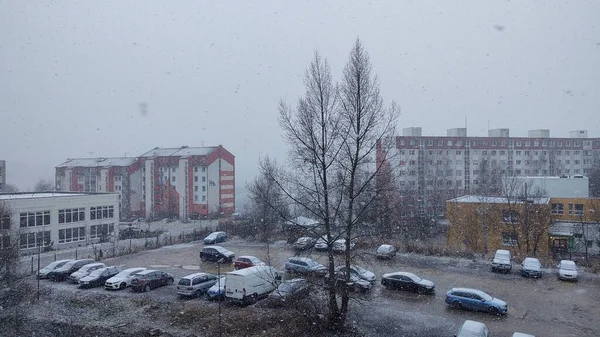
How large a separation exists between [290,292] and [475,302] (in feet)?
18.2

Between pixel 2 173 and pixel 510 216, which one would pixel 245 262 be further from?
pixel 2 173

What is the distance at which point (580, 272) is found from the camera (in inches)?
696

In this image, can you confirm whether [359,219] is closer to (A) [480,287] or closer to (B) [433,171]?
(A) [480,287]

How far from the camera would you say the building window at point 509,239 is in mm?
25109

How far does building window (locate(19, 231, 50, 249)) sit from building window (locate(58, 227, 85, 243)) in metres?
0.94

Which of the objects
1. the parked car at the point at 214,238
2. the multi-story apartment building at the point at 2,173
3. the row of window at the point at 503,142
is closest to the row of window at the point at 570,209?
the row of window at the point at 503,142

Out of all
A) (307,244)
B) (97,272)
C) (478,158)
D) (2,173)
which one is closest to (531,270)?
(307,244)

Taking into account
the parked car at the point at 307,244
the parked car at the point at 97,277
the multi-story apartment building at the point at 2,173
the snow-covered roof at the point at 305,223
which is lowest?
the parked car at the point at 97,277

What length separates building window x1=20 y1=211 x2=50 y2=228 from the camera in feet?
82.1

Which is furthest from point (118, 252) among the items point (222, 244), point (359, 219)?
point (359, 219)

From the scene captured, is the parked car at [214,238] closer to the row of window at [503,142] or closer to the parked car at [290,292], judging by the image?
the parked car at [290,292]

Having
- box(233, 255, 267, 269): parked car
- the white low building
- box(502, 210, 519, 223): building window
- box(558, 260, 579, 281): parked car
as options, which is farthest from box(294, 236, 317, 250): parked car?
the white low building

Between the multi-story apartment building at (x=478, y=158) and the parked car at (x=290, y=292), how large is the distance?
3283 centimetres

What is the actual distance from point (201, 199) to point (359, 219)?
36.8 m
